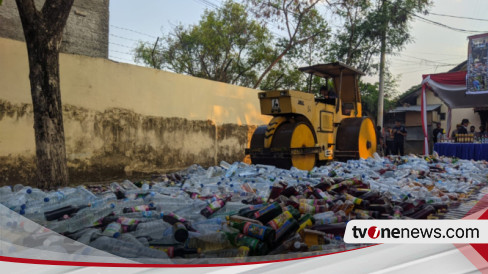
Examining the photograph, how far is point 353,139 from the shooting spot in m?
7.14

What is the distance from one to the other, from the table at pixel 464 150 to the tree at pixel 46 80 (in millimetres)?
8688

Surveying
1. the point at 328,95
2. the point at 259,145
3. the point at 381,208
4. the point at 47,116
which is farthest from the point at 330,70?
the point at 47,116

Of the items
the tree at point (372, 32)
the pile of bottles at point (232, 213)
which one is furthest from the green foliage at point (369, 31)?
the pile of bottles at point (232, 213)

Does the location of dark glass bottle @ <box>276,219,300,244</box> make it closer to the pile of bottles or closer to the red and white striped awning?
the pile of bottles

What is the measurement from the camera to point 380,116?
→ 12.4 meters

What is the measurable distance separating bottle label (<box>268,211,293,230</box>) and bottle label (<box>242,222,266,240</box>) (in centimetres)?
13

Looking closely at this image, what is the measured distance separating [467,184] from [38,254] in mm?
4820

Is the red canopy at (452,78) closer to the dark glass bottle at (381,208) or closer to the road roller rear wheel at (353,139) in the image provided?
the road roller rear wheel at (353,139)

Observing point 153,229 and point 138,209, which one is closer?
point 153,229

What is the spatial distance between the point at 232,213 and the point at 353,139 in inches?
193

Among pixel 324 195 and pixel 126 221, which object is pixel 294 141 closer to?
pixel 324 195

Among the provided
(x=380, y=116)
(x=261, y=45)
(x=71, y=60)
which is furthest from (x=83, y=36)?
(x=380, y=116)

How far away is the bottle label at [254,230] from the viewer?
2153mm

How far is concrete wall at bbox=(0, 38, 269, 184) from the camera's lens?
17.7 feet
